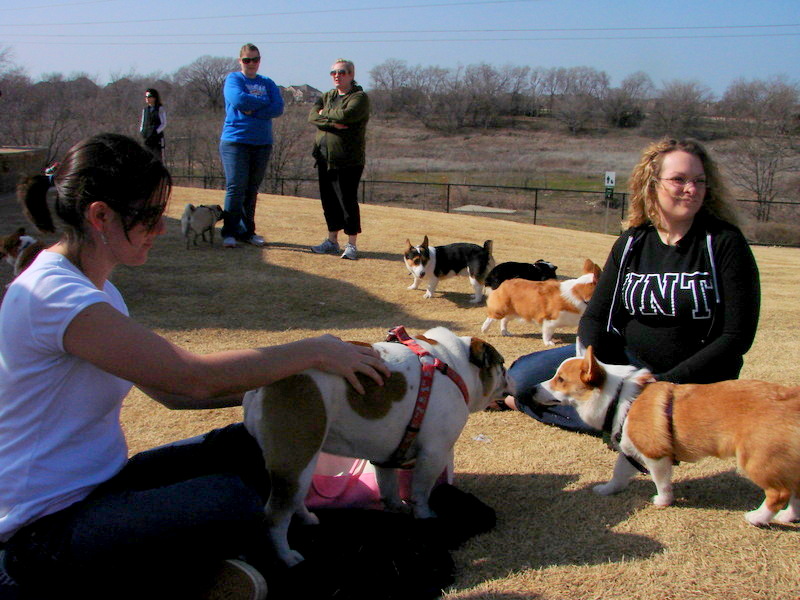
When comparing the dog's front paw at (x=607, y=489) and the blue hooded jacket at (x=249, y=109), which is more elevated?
the blue hooded jacket at (x=249, y=109)

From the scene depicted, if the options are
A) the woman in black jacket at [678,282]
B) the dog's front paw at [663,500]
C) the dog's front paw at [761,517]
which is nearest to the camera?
the dog's front paw at [761,517]

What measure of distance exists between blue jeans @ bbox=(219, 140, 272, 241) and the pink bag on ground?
6.30 metres

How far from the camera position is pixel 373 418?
272 cm

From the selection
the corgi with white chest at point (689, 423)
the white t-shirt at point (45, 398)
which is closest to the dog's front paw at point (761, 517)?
the corgi with white chest at point (689, 423)

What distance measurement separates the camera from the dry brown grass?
266 centimetres

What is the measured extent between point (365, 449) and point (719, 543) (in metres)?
1.51

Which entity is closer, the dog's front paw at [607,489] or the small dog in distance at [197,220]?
the dog's front paw at [607,489]

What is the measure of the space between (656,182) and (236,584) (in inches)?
109

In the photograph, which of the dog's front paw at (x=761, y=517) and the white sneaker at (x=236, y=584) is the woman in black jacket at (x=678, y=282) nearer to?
the dog's front paw at (x=761, y=517)

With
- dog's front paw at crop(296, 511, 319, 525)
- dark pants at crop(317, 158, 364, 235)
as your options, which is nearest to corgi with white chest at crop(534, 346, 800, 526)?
dog's front paw at crop(296, 511, 319, 525)

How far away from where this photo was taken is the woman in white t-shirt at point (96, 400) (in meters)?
1.97

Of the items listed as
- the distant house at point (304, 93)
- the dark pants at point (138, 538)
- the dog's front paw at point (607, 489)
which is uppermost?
the distant house at point (304, 93)

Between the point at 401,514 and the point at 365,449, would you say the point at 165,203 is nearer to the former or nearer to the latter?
the point at 365,449

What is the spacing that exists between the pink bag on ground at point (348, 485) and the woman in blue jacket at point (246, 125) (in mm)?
6370
